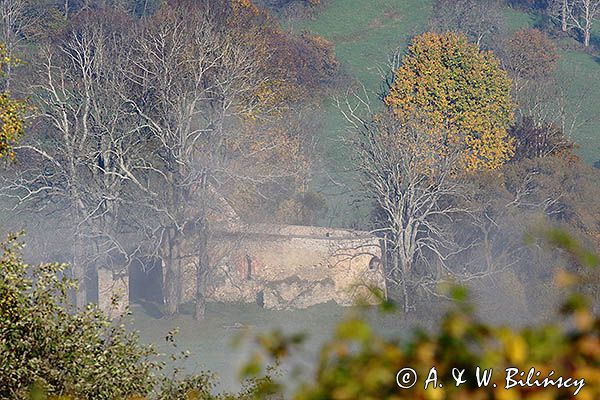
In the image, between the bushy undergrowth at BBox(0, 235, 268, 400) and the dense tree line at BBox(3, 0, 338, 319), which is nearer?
the bushy undergrowth at BBox(0, 235, 268, 400)

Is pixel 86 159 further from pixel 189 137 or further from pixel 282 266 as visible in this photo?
pixel 282 266

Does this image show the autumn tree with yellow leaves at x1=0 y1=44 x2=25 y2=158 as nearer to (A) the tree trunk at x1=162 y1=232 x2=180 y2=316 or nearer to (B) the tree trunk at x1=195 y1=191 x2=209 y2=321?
(B) the tree trunk at x1=195 y1=191 x2=209 y2=321

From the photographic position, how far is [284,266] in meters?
41.8

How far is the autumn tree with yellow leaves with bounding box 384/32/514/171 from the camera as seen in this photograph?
49719 millimetres

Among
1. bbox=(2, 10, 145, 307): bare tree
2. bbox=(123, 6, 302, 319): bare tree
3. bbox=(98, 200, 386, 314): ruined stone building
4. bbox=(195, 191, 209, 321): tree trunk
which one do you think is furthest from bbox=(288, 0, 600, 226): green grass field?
bbox=(2, 10, 145, 307): bare tree

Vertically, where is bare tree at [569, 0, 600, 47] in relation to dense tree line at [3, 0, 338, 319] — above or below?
above

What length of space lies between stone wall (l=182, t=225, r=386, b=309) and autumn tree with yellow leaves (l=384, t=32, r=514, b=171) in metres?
9.10

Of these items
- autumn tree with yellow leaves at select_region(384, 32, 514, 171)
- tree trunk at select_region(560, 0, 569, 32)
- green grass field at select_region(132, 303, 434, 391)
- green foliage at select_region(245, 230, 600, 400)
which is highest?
green foliage at select_region(245, 230, 600, 400)

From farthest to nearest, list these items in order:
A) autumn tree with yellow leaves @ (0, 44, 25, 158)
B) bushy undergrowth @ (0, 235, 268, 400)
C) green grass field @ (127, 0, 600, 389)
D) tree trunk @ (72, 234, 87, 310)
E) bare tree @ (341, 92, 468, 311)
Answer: bare tree @ (341, 92, 468, 311)
tree trunk @ (72, 234, 87, 310)
green grass field @ (127, 0, 600, 389)
autumn tree with yellow leaves @ (0, 44, 25, 158)
bushy undergrowth @ (0, 235, 268, 400)

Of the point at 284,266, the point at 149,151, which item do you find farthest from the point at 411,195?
the point at 149,151

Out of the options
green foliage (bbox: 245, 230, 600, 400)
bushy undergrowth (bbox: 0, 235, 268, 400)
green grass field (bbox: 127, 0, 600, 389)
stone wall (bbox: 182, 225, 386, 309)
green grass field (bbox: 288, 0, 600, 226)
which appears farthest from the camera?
green grass field (bbox: 288, 0, 600, 226)

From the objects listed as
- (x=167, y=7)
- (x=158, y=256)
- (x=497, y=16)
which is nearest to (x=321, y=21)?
(x=497, y=16)

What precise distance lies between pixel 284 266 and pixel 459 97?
1711cm

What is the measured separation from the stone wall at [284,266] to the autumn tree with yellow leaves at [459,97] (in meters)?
9.10
